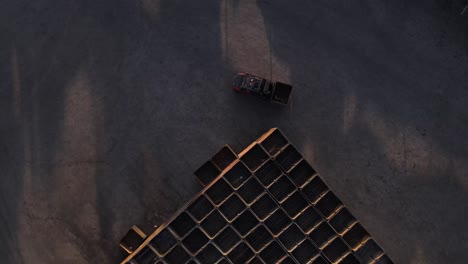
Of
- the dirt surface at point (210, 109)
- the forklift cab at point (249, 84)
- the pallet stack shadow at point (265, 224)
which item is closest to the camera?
the pallet stack shadow at point (265, 224)

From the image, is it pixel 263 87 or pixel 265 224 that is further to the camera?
pixel 263 87

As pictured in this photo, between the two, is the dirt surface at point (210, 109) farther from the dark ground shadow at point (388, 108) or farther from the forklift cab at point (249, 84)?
the forklift cab at point (249, 84)

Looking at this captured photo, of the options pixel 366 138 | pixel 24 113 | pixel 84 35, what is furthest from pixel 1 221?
pixel 366 138

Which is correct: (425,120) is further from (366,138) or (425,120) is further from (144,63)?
(144,63)

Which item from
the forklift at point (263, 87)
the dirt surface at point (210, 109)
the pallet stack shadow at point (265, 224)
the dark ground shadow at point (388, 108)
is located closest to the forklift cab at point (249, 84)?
the forklift at point (263, 87)

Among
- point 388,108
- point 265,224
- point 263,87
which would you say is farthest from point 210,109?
point 388,108

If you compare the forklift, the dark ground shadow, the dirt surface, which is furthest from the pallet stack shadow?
the forklift

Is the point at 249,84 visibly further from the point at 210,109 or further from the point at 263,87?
the point at 210,109
